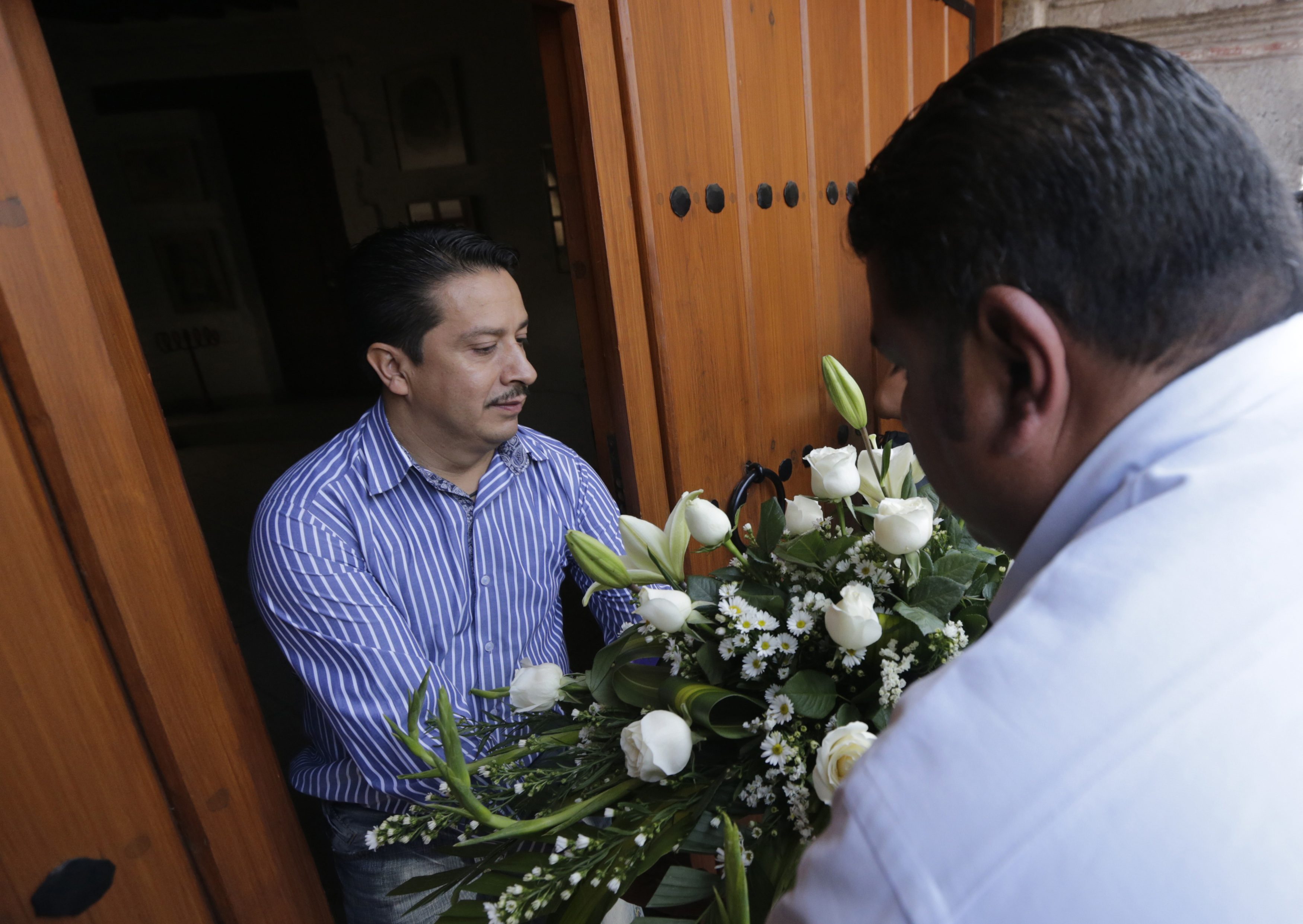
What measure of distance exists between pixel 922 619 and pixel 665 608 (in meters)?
0.24

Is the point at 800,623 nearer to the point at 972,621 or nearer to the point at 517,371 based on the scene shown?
the point at 972,621

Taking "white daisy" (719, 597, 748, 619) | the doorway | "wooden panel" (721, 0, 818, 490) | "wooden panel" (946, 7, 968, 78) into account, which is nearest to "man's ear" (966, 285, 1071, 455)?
"white daisy" (719, 597, 748, 619)

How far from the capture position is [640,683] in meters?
0.79

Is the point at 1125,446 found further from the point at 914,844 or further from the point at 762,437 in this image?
the point at 762,437

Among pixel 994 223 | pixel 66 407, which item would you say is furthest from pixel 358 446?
pixel 994 223

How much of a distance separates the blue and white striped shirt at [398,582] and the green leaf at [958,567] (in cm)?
69

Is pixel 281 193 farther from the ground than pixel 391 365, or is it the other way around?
pixel 281 193

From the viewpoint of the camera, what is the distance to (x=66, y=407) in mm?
815

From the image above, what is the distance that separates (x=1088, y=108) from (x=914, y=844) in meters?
0.44

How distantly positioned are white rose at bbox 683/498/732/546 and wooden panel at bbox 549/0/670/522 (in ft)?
2.43

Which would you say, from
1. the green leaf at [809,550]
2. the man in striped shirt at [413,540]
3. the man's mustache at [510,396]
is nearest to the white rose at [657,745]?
the green leaf at [809,550]

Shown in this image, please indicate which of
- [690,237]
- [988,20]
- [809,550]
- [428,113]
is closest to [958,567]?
[809,550]

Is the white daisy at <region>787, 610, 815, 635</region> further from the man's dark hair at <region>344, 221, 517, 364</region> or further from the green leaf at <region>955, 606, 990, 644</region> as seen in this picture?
the man's dark hair at <region>344, 221, 517, 364</region>

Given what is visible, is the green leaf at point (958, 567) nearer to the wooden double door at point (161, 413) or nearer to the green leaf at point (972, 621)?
the green leaf at point (972, 621)
